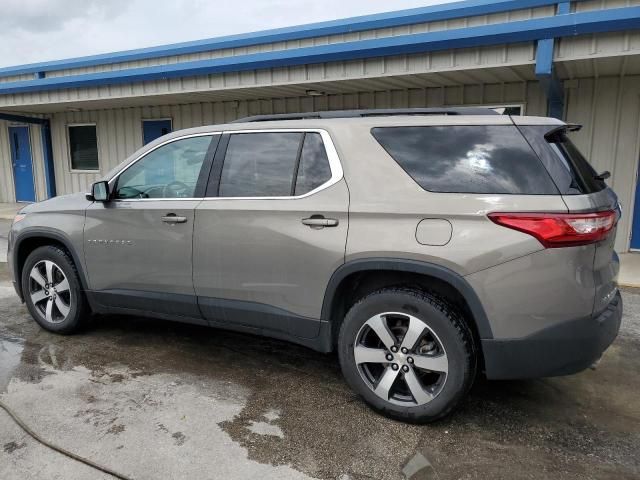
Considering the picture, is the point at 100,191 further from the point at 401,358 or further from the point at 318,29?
the point at 318,29

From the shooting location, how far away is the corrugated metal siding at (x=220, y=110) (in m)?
8.33

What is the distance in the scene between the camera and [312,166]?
3.33 meters

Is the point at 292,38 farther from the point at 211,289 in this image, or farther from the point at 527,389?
the point at 527,389

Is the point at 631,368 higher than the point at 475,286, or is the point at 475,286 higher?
the point at 475,286

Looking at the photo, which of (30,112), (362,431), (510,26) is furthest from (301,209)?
(30,112)

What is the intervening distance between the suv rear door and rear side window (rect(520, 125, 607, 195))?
1.09 metres

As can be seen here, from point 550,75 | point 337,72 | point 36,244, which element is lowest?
point 36,244

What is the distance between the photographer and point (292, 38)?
397 inches

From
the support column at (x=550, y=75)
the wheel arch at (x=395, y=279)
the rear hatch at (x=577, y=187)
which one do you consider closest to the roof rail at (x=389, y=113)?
the rear hatch at (x=577, y=187)

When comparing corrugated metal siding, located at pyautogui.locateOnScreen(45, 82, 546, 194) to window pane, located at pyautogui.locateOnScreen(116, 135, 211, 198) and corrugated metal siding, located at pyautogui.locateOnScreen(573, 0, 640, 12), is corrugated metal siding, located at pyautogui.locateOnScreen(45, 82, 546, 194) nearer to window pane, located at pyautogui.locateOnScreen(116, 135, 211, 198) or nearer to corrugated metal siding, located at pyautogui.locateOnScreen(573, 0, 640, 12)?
corrugated metal siding, located at pyautogui.locateOnScreen(573, 0, 640, 12)

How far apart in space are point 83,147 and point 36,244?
999 centimetres

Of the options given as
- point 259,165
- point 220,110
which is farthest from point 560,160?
point 220,110

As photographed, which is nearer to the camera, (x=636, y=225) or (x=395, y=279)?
(x=395, y=279)

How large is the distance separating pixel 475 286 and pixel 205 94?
8.31m
